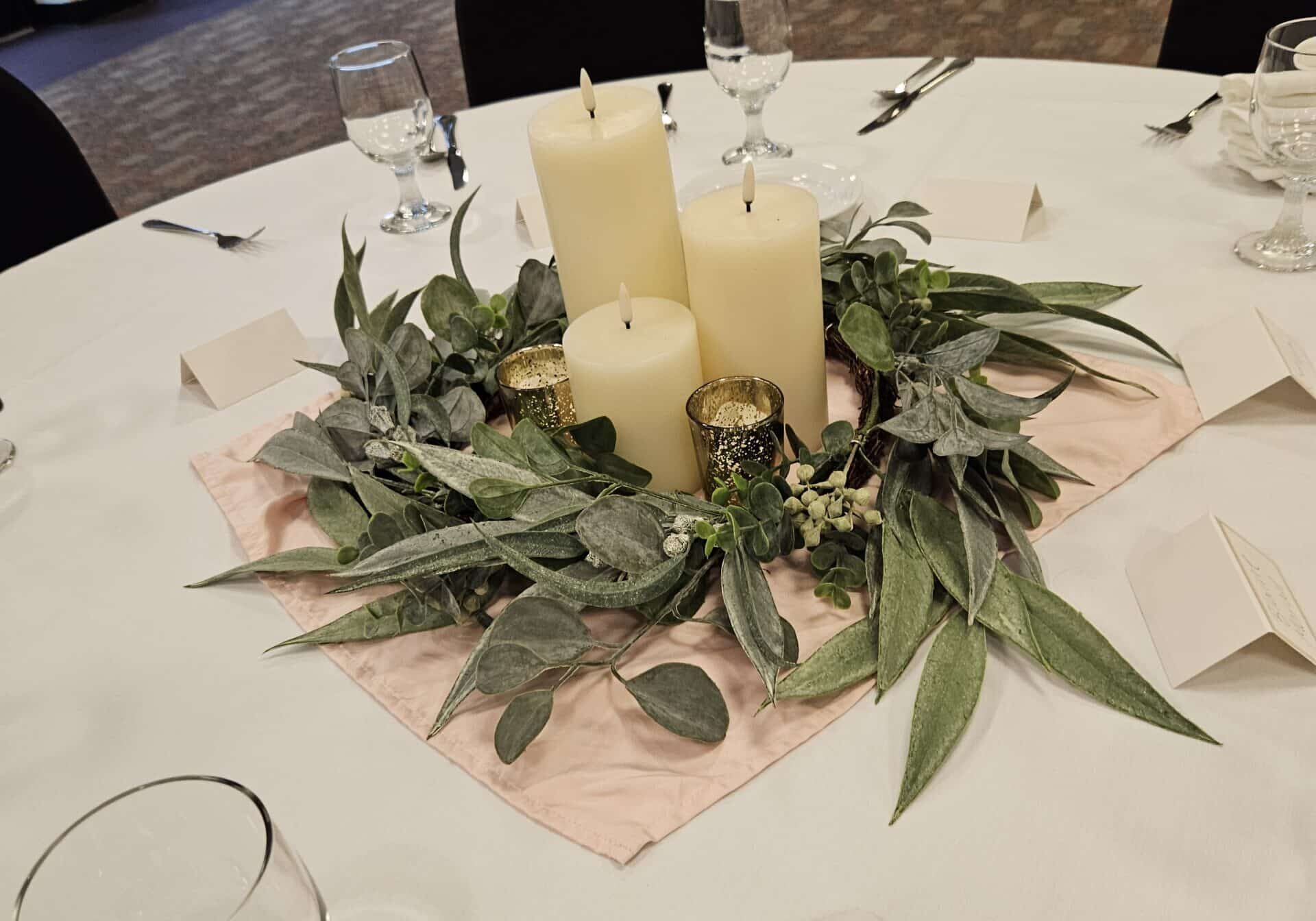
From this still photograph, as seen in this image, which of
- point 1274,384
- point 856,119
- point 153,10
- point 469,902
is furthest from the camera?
point 153,10

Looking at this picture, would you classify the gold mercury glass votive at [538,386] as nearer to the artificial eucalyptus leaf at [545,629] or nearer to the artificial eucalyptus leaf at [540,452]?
the artificial eucalyptus leaf at [540,452]

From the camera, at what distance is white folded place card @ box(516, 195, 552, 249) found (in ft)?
3.96

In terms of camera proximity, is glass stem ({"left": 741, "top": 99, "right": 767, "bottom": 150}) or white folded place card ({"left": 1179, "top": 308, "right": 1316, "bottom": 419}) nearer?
white folded place card ({"left": 1179, "top": 308, "right": 1316, "bottom": 419})

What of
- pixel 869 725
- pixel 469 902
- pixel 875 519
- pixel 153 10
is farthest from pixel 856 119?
pixel 153 10

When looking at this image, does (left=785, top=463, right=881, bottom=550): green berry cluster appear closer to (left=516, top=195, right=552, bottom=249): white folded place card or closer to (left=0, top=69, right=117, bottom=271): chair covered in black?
(left=516, top=195, right=552, bottom=249): white folded place card

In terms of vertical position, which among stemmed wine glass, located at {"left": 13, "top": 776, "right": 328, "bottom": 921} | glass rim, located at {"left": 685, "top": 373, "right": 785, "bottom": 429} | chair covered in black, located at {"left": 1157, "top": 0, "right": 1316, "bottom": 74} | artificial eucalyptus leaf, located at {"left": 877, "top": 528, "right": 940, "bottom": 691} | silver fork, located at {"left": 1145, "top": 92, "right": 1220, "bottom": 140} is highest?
stemmed wine glass, located at {"left": 13, "top": 776, "right": 328, "bottom": 921}

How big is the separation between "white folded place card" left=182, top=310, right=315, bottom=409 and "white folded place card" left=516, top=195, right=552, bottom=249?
0.94ft

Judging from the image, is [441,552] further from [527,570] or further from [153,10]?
[153,10]

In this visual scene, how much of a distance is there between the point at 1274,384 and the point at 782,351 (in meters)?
0.39

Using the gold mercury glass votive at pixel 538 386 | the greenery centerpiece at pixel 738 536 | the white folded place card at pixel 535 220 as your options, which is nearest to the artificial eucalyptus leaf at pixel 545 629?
the greenery centerpiece at pixel 738 536

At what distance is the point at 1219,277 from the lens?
96 centimetres

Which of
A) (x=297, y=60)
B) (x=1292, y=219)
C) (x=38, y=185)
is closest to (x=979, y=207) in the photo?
(x=1292, y=219)

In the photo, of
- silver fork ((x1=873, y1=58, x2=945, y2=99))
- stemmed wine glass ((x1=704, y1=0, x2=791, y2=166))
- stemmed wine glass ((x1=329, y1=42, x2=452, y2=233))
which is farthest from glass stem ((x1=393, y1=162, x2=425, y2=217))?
silver fork ((x1=873, y1=58, x2=945, y2=99))

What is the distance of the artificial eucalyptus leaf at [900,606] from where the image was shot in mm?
600
